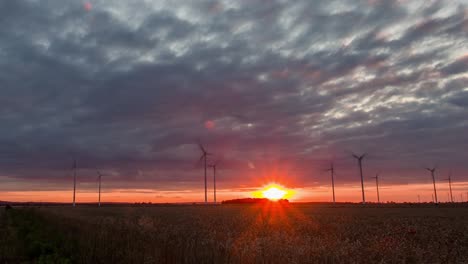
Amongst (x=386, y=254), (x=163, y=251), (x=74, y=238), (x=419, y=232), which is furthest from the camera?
(x=419, y=232)

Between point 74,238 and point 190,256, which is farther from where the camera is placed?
point 74,238

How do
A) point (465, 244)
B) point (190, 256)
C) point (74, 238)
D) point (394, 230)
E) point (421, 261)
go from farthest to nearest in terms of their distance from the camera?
point (394, 230)
point (465, 244)
point (74, 238)
point (421, 261)
point (190, 256)

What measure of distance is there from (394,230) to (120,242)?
1106 inches

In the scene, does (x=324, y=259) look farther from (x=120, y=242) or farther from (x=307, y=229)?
(x=307, y=229)

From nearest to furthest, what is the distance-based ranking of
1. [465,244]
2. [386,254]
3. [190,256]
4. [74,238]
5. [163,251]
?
[190,256] < [163,251] < [386,254] < [74,238] < [465,244]

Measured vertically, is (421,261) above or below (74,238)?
below

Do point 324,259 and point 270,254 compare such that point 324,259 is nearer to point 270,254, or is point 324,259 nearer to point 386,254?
point 270,254

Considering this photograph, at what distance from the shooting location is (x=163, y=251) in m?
17.6

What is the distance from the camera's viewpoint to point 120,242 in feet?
69.1

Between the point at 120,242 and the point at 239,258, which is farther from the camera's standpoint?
the point at 120,242

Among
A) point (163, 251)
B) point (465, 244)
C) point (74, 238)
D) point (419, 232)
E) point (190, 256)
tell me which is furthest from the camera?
point (419, 232)

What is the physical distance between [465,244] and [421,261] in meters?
10.7

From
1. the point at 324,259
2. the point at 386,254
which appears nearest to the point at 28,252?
the point at 324,259

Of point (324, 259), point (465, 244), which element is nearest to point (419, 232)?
point (465, 244)
